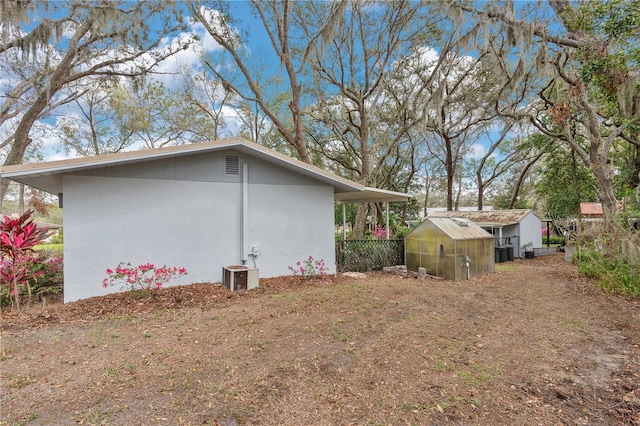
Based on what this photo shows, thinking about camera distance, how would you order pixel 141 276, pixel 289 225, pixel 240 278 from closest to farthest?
1. pixel 141 276
2. pixel 240 278
3. pixel 289 225

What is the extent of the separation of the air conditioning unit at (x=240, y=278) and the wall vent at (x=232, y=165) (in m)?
2.26

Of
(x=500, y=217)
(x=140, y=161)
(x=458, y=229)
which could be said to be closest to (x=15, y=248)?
(x=140, y=161)

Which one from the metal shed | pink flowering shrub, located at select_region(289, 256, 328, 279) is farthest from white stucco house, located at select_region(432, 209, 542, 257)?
pink flowering shrub, located at select_region(289, 256, 328, 279)

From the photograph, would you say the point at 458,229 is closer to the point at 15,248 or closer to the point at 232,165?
the point at 232,165

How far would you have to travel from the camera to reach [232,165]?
24.0 ft

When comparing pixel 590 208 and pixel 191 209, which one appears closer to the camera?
pixel 191 209

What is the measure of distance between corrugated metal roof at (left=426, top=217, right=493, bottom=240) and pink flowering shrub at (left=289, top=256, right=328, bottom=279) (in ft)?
12.2

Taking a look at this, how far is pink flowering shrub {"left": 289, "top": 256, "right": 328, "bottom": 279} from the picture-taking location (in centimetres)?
802

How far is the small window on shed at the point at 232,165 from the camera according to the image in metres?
7.25

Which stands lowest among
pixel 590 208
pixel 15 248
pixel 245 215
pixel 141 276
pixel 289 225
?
pixel 141 276

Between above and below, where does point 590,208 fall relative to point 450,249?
above

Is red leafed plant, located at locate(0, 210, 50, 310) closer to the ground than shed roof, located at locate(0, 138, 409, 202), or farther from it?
closer to the ground

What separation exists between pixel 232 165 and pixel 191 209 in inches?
54.9

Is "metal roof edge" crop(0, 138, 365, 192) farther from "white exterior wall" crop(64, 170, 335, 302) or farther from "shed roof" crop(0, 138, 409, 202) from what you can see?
"white exterior wall" crop(64, 170, 335, 302)
